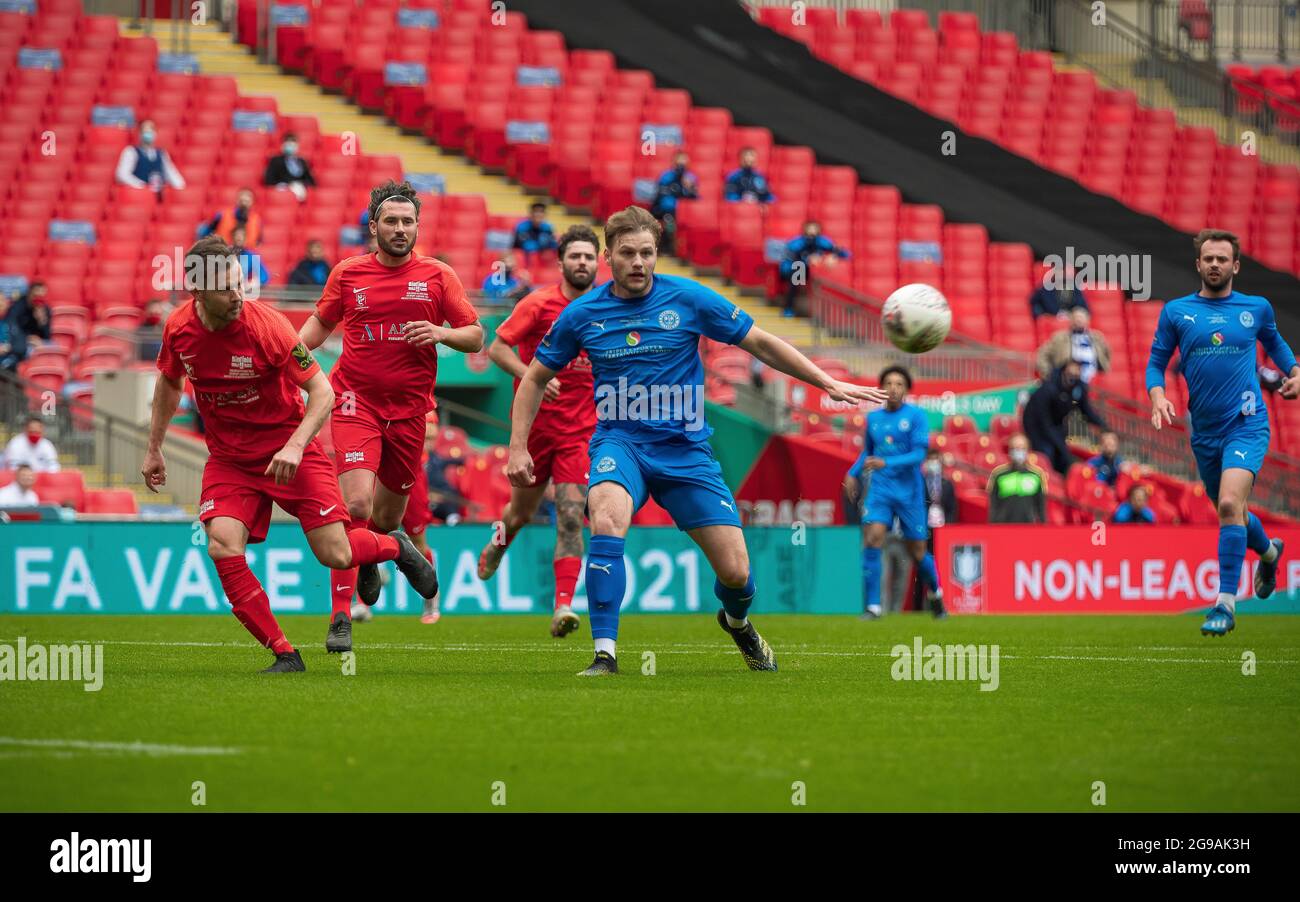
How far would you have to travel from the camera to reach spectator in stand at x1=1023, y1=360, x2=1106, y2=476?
80.9 feet

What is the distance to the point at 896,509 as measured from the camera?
1862cm

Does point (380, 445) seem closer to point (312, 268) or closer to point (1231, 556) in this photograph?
point (1231, 556)

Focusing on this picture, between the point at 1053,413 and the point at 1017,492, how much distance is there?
294 centimetres

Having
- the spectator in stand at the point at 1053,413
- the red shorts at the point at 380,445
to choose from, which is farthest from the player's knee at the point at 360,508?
the spectator in stand at the point at 1053,413

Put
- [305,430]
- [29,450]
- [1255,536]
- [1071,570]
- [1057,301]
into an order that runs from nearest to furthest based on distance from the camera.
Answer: [305,430] → [1255,536] → [29,450] → [1071,570] → [1057,301]

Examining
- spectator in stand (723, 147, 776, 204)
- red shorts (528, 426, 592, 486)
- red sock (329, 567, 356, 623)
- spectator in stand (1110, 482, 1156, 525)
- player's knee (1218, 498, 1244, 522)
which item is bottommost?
red sock (329, 567, 356, 623)

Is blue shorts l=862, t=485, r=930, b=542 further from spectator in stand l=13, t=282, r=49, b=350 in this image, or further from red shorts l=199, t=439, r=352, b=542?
spectator in stand l=13, t=282, r=49, b=350

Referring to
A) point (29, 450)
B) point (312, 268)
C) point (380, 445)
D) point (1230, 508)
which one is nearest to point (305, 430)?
point (380, 445)

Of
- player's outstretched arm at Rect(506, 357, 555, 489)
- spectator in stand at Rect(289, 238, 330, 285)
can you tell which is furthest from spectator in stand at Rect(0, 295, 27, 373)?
player's outstretched arm at Rect(506, 357, 555, 489)

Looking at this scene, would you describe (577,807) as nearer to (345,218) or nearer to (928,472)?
(928,472)

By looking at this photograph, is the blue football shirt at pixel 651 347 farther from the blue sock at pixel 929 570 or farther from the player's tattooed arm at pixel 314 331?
the blue sock at pixel 929 570

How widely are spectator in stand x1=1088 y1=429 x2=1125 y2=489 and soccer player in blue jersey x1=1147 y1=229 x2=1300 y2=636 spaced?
9680 millimetres
